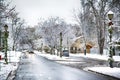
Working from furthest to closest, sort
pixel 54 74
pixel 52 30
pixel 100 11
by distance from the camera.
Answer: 1. pixel 52 30
2. pixel 100 11
3. pixel 54 74

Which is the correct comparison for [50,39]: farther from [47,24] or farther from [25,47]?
[25,47]

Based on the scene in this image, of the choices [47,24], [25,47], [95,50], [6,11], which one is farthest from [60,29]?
[25,47]

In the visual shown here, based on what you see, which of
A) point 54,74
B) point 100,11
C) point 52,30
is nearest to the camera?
point 54,74

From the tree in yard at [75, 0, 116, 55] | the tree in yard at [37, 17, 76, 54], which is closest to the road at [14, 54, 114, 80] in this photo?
the tree in yard at [75, 0, 116, 55]

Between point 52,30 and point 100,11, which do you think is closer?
point 100,11

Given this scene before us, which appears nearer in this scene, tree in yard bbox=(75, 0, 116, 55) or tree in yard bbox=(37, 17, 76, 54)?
tree in yard bbox=(75, 0, 116, 55)

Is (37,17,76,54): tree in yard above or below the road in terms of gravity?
above

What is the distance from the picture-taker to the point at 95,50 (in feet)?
312

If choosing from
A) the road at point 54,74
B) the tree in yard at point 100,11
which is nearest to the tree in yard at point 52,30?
the tree in yard at point 100,11

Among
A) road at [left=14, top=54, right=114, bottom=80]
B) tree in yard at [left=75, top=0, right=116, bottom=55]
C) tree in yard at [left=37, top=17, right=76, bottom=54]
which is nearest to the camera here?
road at [left=14, top=54, right=114, bottom=80]

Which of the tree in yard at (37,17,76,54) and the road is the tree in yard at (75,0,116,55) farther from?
the road

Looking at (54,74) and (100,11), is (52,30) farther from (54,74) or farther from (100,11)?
(54,74)

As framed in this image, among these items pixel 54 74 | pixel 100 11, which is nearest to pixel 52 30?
pixel 100 11

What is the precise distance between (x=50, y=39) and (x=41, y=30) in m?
11.3
